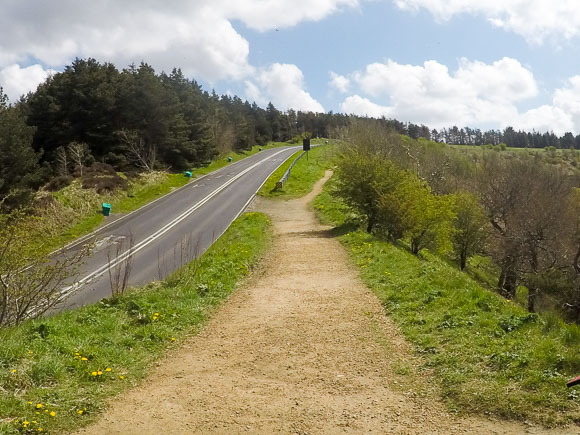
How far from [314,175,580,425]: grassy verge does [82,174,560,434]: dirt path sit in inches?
13.8

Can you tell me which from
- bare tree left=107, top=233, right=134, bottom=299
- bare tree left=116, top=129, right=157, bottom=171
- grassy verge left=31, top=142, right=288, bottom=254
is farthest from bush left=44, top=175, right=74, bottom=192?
bare tree left=107, top=233, right=134, bottom=299

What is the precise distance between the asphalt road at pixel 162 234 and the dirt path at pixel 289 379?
322cm

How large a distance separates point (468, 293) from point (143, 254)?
1516 cm

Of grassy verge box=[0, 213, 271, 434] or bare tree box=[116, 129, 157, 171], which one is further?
bare tree box=[116, 129, 157, 171]

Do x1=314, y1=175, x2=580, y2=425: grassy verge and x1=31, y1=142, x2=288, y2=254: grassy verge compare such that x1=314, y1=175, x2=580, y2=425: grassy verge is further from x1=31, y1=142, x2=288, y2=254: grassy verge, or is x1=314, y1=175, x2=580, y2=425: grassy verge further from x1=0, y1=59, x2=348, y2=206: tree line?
x1=0, y1=59, x2=348, y2=206: tree line

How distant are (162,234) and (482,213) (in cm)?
2333

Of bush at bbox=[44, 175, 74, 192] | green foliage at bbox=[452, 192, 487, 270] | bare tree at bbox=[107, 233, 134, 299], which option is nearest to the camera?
bare tree at bbox=[107, 233, 134, 299]

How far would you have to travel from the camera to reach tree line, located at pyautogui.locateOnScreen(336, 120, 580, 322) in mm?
21125

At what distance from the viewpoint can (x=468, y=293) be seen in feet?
36.1

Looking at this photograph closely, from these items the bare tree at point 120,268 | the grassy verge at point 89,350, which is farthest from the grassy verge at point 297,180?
the grassy verge at point 89,350

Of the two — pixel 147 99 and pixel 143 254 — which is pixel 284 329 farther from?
pixel 147 99

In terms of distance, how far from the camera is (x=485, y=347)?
790cm

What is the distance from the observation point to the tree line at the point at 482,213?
21.1 m

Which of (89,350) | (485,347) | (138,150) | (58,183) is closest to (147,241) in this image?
(58,183)
